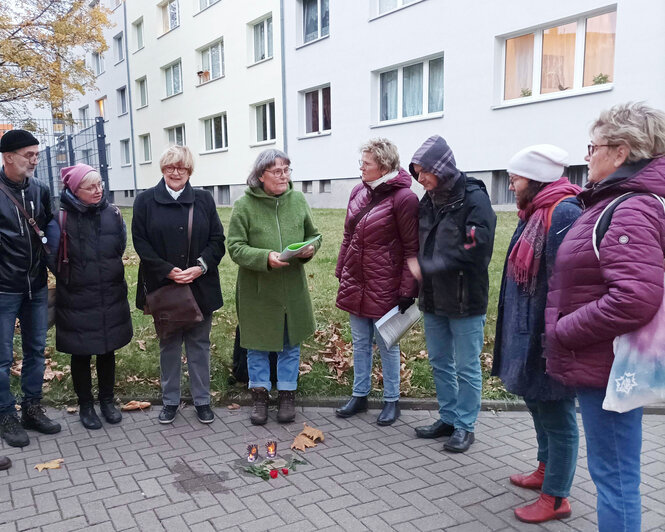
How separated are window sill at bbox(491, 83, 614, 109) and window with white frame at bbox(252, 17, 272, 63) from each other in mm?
10313

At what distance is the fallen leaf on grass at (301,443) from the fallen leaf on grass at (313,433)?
43 millimetres

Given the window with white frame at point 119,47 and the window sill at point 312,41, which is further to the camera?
the window with white frame at point 119,47

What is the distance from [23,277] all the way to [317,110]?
16172 mm

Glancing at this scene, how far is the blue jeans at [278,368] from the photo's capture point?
4.64 metres

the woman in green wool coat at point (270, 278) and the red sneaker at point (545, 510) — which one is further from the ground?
the woman in green wool coat at point (270, 278)

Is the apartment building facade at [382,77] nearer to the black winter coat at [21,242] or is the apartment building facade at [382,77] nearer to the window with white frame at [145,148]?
the window with white frame at [145,148]

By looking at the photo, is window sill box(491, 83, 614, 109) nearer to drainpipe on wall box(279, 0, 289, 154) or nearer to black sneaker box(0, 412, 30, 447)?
drainpipe on wall box(279, 0, 289, 154)

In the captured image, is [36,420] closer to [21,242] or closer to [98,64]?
[21,242]

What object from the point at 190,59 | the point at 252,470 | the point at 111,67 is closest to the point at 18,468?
the point at 252,470

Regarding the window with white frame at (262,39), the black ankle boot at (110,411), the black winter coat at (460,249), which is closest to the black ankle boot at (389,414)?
the black winter coat at (460,249)

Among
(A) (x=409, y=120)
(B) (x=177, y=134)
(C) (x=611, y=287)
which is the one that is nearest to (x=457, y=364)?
(C) (x=611, y=287)

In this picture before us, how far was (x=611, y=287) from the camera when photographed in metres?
2.26

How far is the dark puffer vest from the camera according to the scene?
4.15 meters

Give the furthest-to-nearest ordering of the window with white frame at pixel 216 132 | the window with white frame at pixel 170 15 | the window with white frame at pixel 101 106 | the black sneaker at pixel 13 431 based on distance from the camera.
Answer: the window with white frame at pixel 101 106 < the window with white frame at pixel 170 15 < the window with white frame at pixel 216 132 < the black sneaker at pixel 13 431
